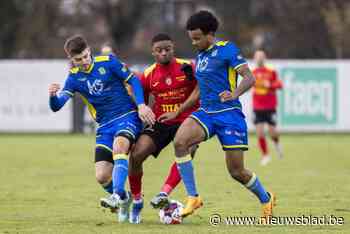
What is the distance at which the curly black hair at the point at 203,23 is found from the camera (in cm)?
1095

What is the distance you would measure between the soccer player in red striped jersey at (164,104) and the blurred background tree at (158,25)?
29.2m

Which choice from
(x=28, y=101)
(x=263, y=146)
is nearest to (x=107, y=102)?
(x=263, y=146)

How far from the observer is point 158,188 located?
15.4 metres

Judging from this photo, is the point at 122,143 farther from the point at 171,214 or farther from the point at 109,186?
the point at 171,214

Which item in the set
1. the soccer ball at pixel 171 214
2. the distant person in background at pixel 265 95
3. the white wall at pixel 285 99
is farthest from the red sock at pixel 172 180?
the white wall at pixel 285 99

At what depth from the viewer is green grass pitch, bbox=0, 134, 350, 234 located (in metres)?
10.9

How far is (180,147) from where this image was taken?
35.8 ft

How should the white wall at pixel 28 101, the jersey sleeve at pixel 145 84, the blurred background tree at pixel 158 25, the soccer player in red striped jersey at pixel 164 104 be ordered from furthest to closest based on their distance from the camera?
the blurred background tree at pixel 158 25 → the white wall at pixel 28 101 → the jersey sleeve at pixel 145 84 → the soccer player in red striped jersey at pixel 164 104

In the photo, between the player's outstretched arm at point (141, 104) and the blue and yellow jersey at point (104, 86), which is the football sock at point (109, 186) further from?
the player's outstretched arm at point (141, 104)

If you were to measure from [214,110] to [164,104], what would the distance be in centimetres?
82

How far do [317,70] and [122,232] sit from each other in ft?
70.4

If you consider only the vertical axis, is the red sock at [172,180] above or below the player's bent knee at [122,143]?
below

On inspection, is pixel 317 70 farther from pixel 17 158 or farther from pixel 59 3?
pixel 59 3

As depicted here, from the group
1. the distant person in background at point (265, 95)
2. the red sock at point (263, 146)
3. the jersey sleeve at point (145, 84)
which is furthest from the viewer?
the distant person in background at point (265, 95)
